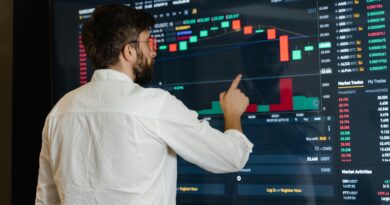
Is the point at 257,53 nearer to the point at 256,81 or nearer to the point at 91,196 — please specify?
the point at 256,81

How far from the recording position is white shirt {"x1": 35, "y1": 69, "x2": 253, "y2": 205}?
1335mm

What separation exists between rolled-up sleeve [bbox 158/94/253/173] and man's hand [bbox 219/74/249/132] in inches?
5.8

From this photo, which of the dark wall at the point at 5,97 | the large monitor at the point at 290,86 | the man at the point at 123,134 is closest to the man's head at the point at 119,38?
the man at the point at 123,134

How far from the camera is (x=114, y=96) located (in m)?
1.36

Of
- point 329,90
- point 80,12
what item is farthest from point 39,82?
point 329,90

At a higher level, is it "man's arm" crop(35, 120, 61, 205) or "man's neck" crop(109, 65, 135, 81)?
"man's neck" crop(109, 65, 135, 81)

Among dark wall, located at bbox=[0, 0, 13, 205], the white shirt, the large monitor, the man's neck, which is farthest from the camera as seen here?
dark wall, located at bbox=[0, 0, 13, 205]

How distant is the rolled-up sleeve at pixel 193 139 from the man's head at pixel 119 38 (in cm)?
19

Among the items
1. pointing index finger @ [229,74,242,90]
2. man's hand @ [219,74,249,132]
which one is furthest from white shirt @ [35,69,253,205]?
pointing index finger @ [229,74,242,90]

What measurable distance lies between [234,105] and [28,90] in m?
1.00

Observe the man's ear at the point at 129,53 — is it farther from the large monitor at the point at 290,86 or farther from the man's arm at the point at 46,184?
the large monitor at the point at 290,86

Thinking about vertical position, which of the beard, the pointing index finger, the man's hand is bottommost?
the man's hand

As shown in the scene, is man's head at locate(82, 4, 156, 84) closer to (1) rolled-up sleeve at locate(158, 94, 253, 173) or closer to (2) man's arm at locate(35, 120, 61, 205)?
(1) rolled-up sleeve at locate(158, 94, 253, 173)

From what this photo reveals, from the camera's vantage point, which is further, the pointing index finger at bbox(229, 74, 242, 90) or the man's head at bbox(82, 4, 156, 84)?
the pointing index finger at bbox(229, 74, 242, 90)
